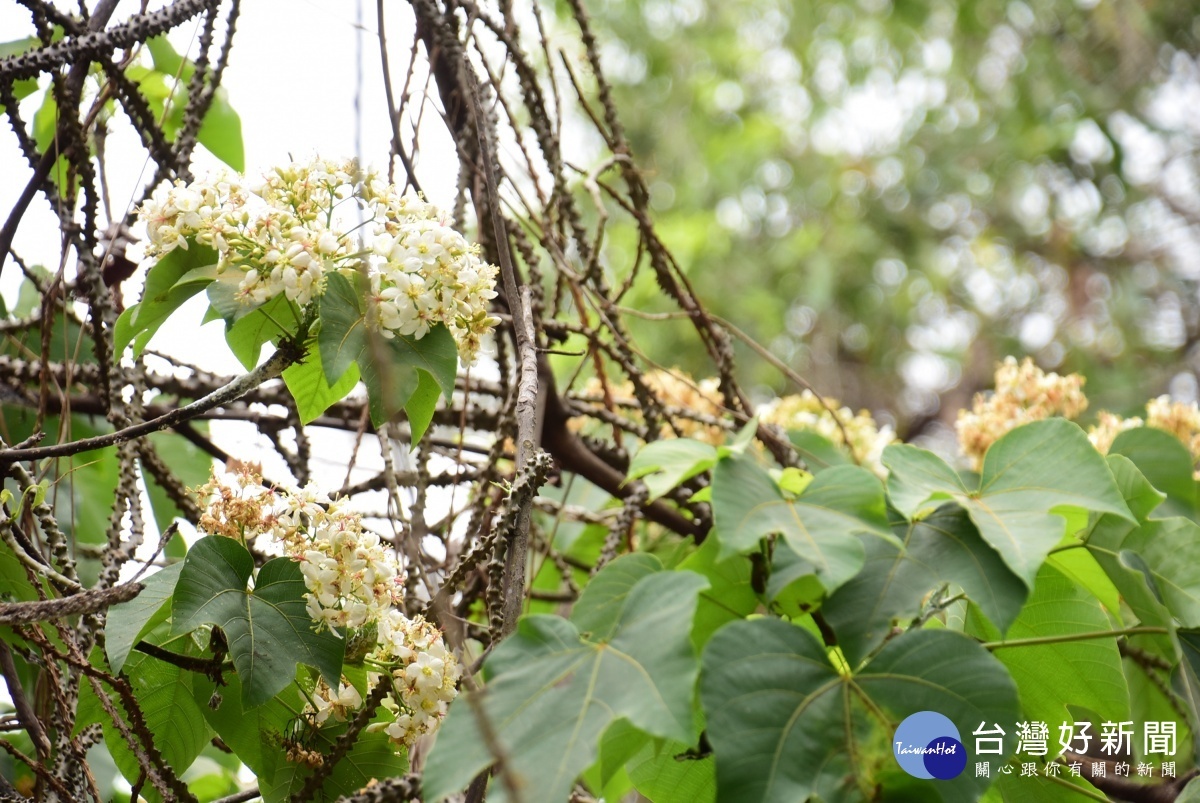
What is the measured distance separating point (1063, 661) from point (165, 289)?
2.51 feet

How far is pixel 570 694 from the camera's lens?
54cm

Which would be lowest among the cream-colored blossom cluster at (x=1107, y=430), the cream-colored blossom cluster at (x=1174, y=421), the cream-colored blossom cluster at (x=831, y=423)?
the cream-colored blossom cluster at (x=1107, y=430)

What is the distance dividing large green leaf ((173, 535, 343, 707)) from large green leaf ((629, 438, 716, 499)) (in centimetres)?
25

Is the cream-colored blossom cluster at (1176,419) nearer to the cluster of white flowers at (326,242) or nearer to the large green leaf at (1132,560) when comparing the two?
the large green leaf at (1132,560)

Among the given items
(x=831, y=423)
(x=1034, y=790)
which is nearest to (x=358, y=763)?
(x=1034, y=790)

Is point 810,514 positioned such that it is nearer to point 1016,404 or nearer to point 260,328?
point 260,328

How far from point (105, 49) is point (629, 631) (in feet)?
2.16

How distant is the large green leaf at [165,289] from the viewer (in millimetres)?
738

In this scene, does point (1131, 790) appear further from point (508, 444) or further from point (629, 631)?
point (508, 444)

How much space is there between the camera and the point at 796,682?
58 centimetres

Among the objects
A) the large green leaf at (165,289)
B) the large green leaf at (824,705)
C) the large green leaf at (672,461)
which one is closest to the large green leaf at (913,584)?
the large green leaf at (824,705)

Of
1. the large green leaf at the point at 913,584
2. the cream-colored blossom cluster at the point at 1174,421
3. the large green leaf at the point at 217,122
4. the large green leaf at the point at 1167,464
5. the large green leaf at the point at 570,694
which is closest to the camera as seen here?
the large green leaf at the point at 570,694

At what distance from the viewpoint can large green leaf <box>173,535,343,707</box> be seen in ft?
2.13

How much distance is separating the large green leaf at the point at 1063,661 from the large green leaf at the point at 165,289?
0.70m
